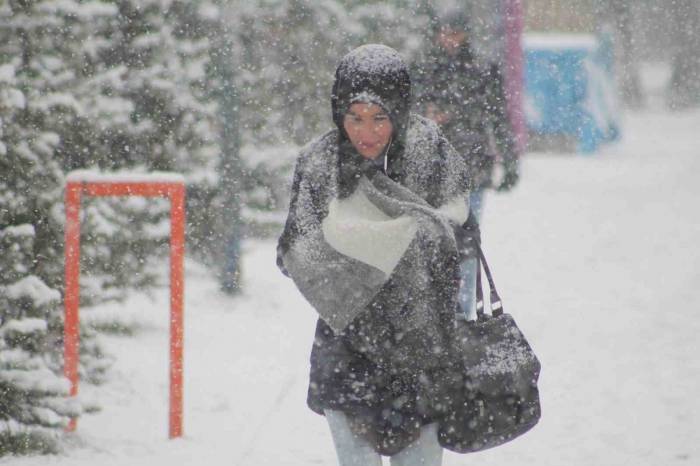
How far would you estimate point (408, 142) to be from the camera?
348 centimetres

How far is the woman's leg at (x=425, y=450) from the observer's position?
3.47 meters

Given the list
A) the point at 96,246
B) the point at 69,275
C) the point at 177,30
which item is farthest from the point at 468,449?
the point at 177,30

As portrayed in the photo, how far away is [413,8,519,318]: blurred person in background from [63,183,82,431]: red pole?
2536mm

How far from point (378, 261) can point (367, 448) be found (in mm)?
601

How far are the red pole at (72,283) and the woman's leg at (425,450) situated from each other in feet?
8.88

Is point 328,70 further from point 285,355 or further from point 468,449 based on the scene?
point 468,449

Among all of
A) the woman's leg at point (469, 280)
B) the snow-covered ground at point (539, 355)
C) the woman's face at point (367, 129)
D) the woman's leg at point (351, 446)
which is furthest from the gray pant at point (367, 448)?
the woman's leg at point (469, 280)

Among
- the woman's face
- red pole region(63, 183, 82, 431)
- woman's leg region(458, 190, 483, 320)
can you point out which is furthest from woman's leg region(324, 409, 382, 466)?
woman's leg region(458, 190, 483, 320)

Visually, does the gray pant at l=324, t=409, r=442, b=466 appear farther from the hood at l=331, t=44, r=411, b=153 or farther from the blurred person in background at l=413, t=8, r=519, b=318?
the blurred person in background at l=413, t=8, r=519, b=318

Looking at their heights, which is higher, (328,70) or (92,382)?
A: (328,70)

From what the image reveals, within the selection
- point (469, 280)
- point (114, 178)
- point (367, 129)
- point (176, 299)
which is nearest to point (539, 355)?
point (469, 280)

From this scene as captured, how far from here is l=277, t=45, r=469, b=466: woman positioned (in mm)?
3328

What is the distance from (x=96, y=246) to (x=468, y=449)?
11.8 ft

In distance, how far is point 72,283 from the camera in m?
5.70
